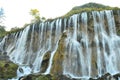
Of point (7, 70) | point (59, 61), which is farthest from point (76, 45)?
point (7, 70)

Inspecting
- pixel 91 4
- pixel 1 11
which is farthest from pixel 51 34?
pixel 1 11

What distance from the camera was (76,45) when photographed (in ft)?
100

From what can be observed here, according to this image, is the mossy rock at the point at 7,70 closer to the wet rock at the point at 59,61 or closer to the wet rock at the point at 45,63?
the wet rock at the point at 45,63

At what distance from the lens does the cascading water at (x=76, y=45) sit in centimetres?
2861

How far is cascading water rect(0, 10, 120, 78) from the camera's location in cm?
2861

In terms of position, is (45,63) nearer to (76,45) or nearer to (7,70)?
(76,45)

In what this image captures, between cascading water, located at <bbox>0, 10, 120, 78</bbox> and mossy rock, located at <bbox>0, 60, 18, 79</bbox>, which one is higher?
cascading water, located at <bbox>0, 10, 120, 78</bbox>

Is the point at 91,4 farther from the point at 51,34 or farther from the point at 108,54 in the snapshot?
the point at 108,54

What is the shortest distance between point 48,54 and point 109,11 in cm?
874

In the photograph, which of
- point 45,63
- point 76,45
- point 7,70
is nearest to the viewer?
point 7,70

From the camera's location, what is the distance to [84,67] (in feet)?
94.0

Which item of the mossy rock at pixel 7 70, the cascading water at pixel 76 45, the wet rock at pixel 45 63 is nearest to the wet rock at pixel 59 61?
the cascading water at pixel 76 45

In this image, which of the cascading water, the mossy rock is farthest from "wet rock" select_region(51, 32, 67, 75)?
the mossy rock

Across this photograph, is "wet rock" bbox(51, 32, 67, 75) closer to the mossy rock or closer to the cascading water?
the cascading water
